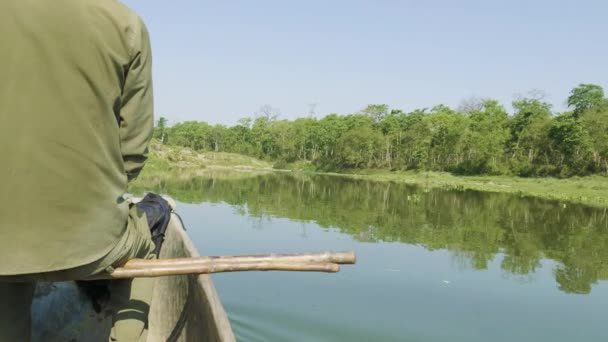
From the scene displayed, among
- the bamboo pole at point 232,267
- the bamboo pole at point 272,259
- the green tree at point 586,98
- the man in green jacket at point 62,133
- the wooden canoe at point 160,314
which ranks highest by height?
the green tree at point 586,98

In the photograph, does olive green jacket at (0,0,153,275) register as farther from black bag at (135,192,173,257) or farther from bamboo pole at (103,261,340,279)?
black bag at (135,192,173,257)

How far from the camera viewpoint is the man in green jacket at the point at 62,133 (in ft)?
5.01

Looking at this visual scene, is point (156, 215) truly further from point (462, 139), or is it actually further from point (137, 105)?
point (462, 139)

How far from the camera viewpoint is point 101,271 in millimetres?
1826

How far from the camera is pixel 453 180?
4459 centimetres

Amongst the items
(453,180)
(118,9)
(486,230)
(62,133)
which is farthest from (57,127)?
(453,180)

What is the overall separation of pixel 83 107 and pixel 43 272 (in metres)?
0.60

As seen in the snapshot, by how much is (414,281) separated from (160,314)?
183 inches

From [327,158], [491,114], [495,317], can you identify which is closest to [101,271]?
[495,317]

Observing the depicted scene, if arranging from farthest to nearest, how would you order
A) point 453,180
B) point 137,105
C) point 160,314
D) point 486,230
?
1. point 453,180
2. point 486,230
3. point 160,314
4. point 137,105

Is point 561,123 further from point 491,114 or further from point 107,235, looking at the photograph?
point 107,235

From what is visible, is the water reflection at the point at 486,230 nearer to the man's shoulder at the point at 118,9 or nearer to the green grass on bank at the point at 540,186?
the man's shoulder at the point at 118,9

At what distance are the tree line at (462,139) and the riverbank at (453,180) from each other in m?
2.78

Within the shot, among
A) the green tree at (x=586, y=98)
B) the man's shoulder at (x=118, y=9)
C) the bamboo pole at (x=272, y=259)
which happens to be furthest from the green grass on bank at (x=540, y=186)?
the man's shoulder at (x=118, y=9)
